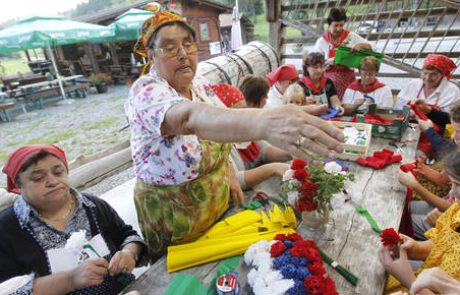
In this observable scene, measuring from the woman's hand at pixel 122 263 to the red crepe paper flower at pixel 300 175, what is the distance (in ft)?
2.92

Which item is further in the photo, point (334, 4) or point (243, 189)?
point (334, 4)

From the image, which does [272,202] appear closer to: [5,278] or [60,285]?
[60,285]

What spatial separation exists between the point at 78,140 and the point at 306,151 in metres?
6.71

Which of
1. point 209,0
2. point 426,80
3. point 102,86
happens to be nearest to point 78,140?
point 102,86

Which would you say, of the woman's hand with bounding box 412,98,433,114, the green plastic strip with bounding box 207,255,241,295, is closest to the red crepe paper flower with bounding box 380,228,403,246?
the green plastic strip with bounding box 207,255,241,295

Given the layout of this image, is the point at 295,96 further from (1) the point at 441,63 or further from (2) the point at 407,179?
(1) the point at 441,63

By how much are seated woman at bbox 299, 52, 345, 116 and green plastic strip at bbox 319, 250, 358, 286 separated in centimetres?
224

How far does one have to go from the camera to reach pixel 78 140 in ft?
20.9

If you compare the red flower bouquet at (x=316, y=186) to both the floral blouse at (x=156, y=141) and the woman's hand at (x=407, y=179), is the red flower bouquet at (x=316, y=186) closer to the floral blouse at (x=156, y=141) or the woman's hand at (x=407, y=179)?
the floral blouse at (x=156, y=141)

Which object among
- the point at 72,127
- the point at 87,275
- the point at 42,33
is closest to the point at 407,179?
the point at 87,275

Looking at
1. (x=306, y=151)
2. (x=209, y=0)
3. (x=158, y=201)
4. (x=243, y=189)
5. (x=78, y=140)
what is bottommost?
(x=78, y=140)

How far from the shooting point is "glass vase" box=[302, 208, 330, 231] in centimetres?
134

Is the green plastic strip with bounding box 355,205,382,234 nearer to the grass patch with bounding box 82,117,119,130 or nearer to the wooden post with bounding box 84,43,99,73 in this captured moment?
the grass patch with bounding box 82,117,119,130

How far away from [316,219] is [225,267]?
1.60 feet
